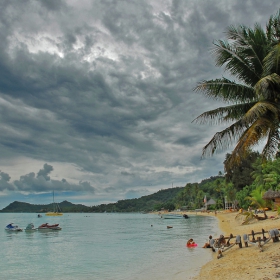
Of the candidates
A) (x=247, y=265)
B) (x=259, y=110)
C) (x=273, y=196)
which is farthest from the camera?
(x=273, y=196)

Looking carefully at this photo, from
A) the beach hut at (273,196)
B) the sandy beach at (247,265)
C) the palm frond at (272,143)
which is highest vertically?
the palm frond at (272,143)

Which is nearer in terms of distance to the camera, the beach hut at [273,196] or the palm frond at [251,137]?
the palm frond at [251,137]

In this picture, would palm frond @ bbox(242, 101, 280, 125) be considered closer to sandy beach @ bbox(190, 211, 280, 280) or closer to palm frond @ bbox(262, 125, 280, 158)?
A: palm frond @ bbox(262, 125, 280, 158)

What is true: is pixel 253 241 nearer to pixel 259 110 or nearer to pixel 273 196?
pixel 259 110

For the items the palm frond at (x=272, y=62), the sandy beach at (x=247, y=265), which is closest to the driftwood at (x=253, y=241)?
the sandy beach at (x=247, y=265)

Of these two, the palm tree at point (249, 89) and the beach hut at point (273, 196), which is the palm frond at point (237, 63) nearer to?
the palm tree at point (249, 89)

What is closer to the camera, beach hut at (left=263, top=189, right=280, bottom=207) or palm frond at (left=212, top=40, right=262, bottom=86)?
palm frond at (left=212, top=40, right=262, bottom=86)

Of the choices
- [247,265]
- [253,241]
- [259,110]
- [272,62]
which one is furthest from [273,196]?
[259,110]

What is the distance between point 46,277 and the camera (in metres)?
15.9

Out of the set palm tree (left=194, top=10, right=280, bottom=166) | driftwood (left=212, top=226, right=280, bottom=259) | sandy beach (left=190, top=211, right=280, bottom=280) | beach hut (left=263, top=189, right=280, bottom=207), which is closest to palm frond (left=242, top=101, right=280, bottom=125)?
palm tree (left=194, top=10, right=280, bottom=166)

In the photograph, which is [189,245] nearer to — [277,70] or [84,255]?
[84,255]

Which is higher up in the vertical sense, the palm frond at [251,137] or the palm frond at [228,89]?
the palm frond at [228,89]

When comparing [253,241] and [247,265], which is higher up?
[253,241]

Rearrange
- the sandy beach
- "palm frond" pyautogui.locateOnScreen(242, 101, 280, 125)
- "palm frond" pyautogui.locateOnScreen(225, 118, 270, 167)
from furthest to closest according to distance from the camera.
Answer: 1. the sandy beach
2. "palm frond" pyautogui.locateOnScreen(225, 118, 270, 167)
3. "palm frond" pyautogui.locateOnScreen(242, 101, 280, 125)
